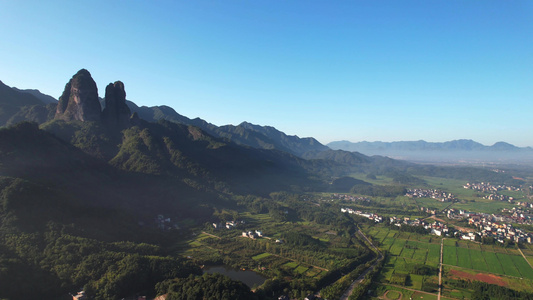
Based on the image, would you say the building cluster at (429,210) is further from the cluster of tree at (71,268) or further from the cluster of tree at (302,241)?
the cluster of tree at (71,268)

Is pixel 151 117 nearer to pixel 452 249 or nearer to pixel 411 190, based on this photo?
pixel 411 190

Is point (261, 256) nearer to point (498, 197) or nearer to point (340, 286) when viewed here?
point (340, 286)

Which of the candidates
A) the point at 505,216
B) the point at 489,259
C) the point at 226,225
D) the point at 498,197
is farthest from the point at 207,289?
the point at 498,197

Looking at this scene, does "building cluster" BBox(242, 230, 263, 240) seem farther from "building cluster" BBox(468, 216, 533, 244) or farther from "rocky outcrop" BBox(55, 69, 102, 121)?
"rocky outcrop" BBox(55, 69, 102, 121)

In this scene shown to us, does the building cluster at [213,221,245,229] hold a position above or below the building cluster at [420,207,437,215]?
below

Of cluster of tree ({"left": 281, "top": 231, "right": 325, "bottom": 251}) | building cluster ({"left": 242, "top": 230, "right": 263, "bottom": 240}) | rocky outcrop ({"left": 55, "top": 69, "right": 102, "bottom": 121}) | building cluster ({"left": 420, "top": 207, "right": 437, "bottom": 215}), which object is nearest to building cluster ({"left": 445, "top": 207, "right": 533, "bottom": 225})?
building cluster ({"left": 420, "top": 207, "right": 437, "bottom": 215})

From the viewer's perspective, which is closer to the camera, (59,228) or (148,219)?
(59,228)

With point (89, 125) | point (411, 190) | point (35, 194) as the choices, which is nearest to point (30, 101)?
point (89, 125)

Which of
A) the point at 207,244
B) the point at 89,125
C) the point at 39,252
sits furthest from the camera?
the point at 89,125

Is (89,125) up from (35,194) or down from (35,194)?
up
